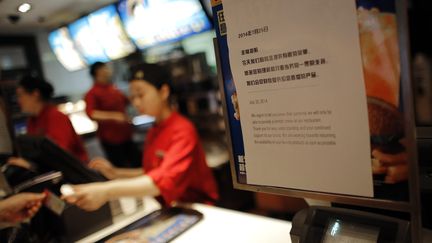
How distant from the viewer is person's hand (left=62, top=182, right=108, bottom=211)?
144 cm

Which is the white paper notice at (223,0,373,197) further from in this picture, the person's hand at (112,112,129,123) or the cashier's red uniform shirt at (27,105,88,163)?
the person's hand at (112,112,129,123)

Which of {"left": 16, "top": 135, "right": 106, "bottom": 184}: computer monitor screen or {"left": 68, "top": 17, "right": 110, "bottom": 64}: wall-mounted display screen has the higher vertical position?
{"left": 68, "top": 17, "right": 110, "bottom": 64}: wall-mounted display screen

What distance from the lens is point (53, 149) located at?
1462mm

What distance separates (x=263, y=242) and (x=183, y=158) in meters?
0.64

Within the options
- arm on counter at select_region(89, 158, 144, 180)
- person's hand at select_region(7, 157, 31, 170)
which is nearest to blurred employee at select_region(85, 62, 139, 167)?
arm on counter at select_region(89, 158, 144, 180)

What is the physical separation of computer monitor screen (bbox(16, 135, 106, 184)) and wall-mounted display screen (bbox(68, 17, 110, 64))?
2.16 metres

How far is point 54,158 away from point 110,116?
7.78 feet

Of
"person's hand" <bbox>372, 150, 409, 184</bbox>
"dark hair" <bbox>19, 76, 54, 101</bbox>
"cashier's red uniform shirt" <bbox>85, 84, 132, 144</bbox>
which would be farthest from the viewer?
"cashier's red uniform shirt" <bbox>85, 84, 132, 144</bbox>

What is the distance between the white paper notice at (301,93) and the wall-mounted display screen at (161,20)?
194 centimetres

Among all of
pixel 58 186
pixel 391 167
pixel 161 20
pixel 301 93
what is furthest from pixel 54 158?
pixel 161 20

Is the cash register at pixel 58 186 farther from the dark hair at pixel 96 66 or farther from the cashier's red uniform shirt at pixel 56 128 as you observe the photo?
the dark hair at pixel 96 66

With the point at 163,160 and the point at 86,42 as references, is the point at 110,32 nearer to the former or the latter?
the point at 86,42

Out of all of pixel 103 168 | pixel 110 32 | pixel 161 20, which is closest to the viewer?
pixel 103 168

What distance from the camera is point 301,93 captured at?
81 centimetres
